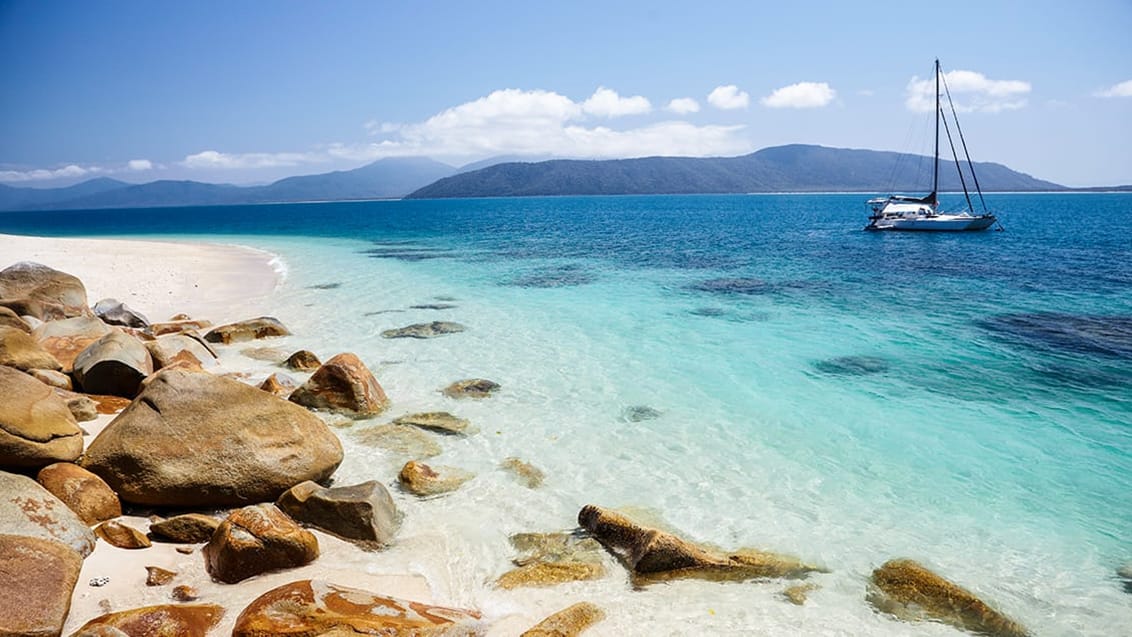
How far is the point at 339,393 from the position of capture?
1073cm

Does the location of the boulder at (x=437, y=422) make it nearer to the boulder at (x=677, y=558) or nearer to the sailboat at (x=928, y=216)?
the boulder at (x=677, y=558)

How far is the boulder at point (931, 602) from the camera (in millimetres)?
5727

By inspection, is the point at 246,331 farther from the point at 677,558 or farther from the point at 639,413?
the point at 677,558

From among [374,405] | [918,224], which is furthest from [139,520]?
[918,224]

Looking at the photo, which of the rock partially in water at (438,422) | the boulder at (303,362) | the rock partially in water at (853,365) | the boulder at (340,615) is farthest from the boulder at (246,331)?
the rock partially in water at (853,365)

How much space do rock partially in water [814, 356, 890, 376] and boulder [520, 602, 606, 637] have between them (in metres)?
10.2

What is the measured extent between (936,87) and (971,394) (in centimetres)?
5788

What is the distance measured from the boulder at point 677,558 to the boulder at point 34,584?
481 cm

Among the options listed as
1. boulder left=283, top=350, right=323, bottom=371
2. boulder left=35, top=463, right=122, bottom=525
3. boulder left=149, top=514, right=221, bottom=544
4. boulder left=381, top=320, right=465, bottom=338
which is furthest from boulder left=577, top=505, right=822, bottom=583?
boulder left=381, top=320, right=465, bottom=338

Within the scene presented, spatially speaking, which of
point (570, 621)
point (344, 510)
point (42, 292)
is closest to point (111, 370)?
point (344, 510)

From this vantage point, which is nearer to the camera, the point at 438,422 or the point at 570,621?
the point at 570,621

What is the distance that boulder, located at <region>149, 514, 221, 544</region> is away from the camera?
6250 millimetres

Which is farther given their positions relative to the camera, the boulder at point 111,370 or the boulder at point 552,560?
the boulder at point 111,370

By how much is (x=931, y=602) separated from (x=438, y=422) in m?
7.31
